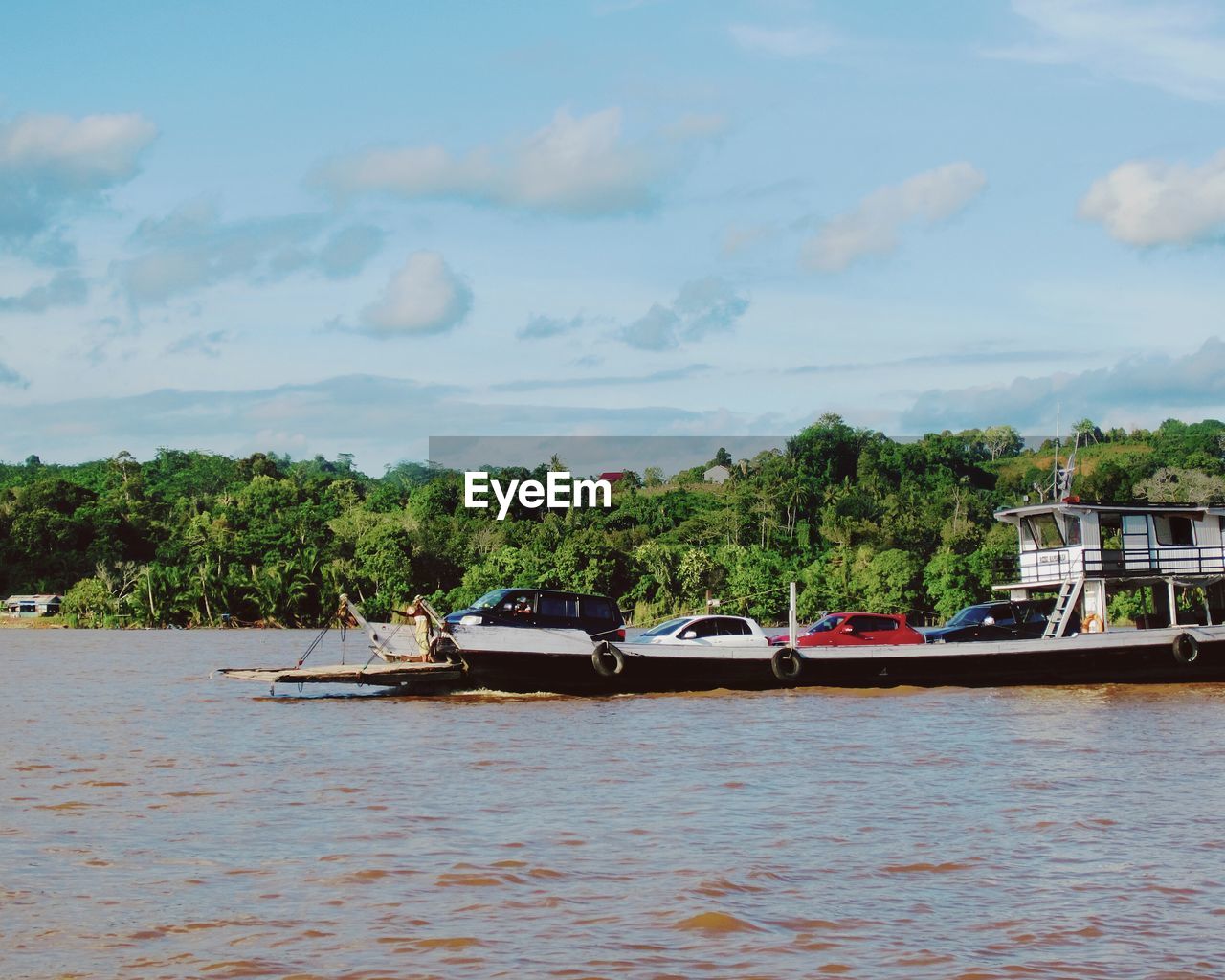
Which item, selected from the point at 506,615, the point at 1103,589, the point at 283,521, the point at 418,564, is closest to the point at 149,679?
the point at 506,615

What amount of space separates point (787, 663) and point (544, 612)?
5351mm

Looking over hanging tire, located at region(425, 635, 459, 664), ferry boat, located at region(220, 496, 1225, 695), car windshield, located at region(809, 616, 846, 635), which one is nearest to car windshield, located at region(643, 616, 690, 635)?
ferry boat, located at region(220, 496, 1225, 695)

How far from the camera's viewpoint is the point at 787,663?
2911cm

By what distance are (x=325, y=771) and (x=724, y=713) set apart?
915cm

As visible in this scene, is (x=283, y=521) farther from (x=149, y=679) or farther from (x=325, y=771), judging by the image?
(x=325, y=771)

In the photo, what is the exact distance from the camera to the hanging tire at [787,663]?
1142 inches

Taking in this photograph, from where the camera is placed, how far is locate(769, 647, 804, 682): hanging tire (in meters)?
29.0

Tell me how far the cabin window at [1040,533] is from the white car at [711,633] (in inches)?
284

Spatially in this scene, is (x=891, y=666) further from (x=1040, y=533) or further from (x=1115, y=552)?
(x=1115, y=552)

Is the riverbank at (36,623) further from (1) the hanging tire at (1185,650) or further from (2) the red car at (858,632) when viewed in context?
(1) the hanging tire at (1185,650)

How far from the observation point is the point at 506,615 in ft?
99.2

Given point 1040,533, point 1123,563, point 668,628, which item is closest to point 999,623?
point 1040,533
